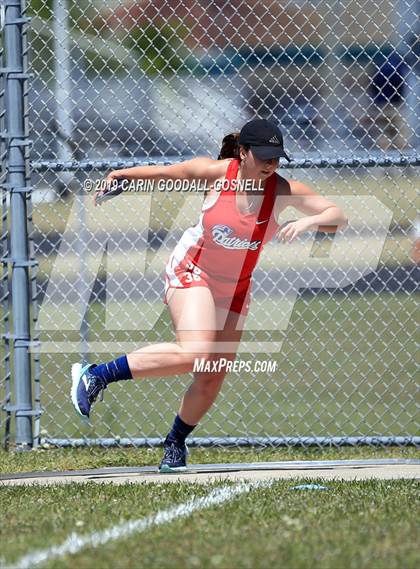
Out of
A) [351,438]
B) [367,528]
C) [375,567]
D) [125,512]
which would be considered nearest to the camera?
[375,567]

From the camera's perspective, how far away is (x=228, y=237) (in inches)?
251

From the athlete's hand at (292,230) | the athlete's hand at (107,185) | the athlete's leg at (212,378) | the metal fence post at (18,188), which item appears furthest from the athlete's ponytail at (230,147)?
the metal fence post at (18,188)

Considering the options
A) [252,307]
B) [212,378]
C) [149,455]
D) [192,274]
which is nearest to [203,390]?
[212,378]

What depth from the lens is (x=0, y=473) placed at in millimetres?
6738

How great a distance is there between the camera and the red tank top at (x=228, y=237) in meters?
6.38

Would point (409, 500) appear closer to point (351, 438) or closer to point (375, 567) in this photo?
point (375, 567)

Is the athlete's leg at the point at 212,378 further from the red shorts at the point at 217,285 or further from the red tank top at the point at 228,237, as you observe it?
the red tank top at the point at 228,237

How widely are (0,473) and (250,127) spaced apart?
7.94 ft

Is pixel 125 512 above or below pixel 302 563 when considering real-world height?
below

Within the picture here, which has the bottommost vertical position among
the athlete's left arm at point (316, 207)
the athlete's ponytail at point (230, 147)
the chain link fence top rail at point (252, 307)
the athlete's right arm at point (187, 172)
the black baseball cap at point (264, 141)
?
the chain link fence top rail at point (252, 307)

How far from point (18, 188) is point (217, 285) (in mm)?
1661

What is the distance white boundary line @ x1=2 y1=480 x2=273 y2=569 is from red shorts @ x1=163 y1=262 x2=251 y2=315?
3.45 ft

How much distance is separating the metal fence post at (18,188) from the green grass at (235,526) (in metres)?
1.56

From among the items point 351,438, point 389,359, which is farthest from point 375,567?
point 389,359
